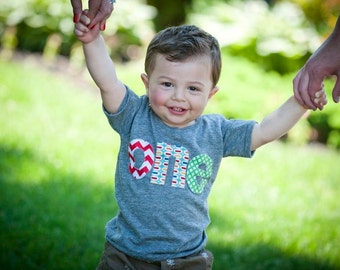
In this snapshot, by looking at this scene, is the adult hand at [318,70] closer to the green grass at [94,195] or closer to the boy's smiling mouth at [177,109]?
the boy's smiling mouth at [177,109]

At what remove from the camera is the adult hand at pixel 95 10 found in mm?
2014

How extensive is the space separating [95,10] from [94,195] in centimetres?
233

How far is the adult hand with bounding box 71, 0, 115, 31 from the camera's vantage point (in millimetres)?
2014

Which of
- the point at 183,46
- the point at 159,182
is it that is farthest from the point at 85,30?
the point at 159,182

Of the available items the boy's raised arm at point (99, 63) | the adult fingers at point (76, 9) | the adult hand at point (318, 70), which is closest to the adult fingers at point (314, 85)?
the adult hand at point (318, 70)

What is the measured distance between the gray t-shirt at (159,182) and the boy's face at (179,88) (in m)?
0.08

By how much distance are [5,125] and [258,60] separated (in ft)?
13.5

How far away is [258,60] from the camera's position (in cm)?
779

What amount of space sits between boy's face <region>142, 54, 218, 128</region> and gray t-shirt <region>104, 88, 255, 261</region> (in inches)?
3.1

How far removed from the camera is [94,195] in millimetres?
4117

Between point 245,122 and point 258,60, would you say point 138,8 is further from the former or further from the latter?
point 245,122

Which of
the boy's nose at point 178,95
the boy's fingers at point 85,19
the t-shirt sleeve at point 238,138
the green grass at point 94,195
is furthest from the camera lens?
the green grass at point 94,195

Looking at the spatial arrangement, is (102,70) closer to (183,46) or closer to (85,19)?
(85,19)

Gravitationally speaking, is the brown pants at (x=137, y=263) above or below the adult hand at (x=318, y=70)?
below
